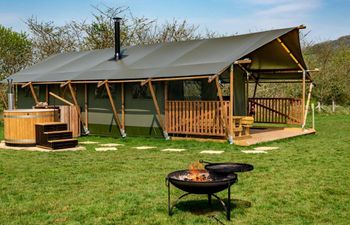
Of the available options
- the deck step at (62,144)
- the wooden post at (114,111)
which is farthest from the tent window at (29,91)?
the deck step at (62,144)

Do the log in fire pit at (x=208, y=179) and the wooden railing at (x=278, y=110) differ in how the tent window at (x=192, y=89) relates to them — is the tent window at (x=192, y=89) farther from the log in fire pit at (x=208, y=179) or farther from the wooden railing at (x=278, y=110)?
the log in fire pit at (x=208, y=179)

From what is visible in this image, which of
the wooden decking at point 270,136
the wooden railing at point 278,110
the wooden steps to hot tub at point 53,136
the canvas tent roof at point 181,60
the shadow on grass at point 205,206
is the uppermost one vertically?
the canvas tent roof at point 181,60

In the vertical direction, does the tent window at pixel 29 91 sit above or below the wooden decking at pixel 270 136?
above

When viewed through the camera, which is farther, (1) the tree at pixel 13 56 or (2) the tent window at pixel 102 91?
(1) the tree at pixel 13 56

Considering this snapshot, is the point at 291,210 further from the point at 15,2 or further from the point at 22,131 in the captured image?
the point at 15,2

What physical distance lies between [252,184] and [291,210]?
4.72 ft

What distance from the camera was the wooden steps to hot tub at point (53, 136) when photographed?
11.5 meters

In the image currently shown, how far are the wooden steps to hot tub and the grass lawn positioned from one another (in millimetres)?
830

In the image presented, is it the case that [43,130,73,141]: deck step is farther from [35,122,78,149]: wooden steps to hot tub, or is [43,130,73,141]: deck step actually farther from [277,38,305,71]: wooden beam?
[277,38,305,71]: wooden beam

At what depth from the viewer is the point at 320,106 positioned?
26.3 m

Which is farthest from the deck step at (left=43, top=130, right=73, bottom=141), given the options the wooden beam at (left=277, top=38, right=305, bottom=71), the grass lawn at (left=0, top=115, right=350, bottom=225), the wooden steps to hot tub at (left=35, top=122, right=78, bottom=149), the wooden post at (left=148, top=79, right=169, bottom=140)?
the wooden beam at (left=277, top=38, right=305, bottom=71)

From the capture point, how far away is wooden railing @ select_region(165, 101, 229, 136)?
12.3 metres

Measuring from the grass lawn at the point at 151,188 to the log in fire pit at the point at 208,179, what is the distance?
1.16 ft

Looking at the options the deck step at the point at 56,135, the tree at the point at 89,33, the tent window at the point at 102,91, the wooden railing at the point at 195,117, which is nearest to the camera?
the deck step at the point at 56,135
